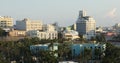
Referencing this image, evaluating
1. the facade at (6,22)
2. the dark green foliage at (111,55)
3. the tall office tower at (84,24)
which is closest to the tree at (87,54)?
the dark green foliage at (111,55)

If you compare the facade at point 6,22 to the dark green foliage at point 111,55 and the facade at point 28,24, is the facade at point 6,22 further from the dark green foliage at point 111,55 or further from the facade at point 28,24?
the dark green foliage at point 111,55

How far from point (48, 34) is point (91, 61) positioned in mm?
32139

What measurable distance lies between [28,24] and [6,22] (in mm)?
5497

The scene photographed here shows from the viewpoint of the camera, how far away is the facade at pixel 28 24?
73.9 meters

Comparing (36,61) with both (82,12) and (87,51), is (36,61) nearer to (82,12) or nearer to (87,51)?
(87,51)

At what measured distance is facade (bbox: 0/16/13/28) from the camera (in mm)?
75750

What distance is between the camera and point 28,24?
74375mm

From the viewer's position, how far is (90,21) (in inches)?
3182

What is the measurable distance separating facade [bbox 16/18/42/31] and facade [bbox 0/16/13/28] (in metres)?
2.19

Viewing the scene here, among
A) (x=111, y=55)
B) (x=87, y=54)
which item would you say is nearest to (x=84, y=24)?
(x=87, y=54)

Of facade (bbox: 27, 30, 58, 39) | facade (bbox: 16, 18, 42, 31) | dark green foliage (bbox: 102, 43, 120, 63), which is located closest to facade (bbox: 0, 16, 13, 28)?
facade (bbox: 16, 18, 42, 31)

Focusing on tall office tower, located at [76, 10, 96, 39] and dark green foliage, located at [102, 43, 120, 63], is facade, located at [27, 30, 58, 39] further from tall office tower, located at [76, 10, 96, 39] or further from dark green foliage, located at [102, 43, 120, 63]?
dark green foliage, located at [102, 43, 120, 63]

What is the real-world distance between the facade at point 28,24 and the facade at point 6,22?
2189 mm

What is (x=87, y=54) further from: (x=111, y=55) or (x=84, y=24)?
(x=84, y=24)
